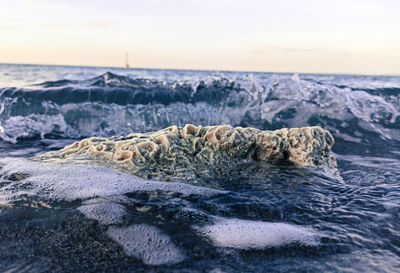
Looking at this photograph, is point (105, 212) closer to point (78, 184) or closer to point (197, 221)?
point (78, 184)

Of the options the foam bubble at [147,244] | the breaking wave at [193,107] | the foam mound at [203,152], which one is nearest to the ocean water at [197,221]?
the foam bubble at [147,244]

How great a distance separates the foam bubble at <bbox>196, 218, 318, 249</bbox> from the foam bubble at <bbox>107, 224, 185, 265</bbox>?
0.23 m

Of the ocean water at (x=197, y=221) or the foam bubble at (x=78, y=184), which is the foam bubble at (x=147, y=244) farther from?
the foam bubble at (x=78, y=184)

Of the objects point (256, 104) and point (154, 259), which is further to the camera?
point (256, 104)

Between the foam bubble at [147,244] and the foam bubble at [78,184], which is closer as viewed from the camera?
the foam bubble at [147,244]

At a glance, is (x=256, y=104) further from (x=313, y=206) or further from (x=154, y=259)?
(x=154, y=259)

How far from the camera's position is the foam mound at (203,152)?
9.02 ft

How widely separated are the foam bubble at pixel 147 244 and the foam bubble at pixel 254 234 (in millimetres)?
235

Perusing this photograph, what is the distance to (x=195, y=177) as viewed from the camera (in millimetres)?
2707

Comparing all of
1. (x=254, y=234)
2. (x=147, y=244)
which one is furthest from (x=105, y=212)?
(x=254, y=234)

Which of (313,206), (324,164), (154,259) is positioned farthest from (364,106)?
(154,259)

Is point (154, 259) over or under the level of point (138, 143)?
under

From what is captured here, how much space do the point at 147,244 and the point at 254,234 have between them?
0.62 metres

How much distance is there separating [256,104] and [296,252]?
259 inches
